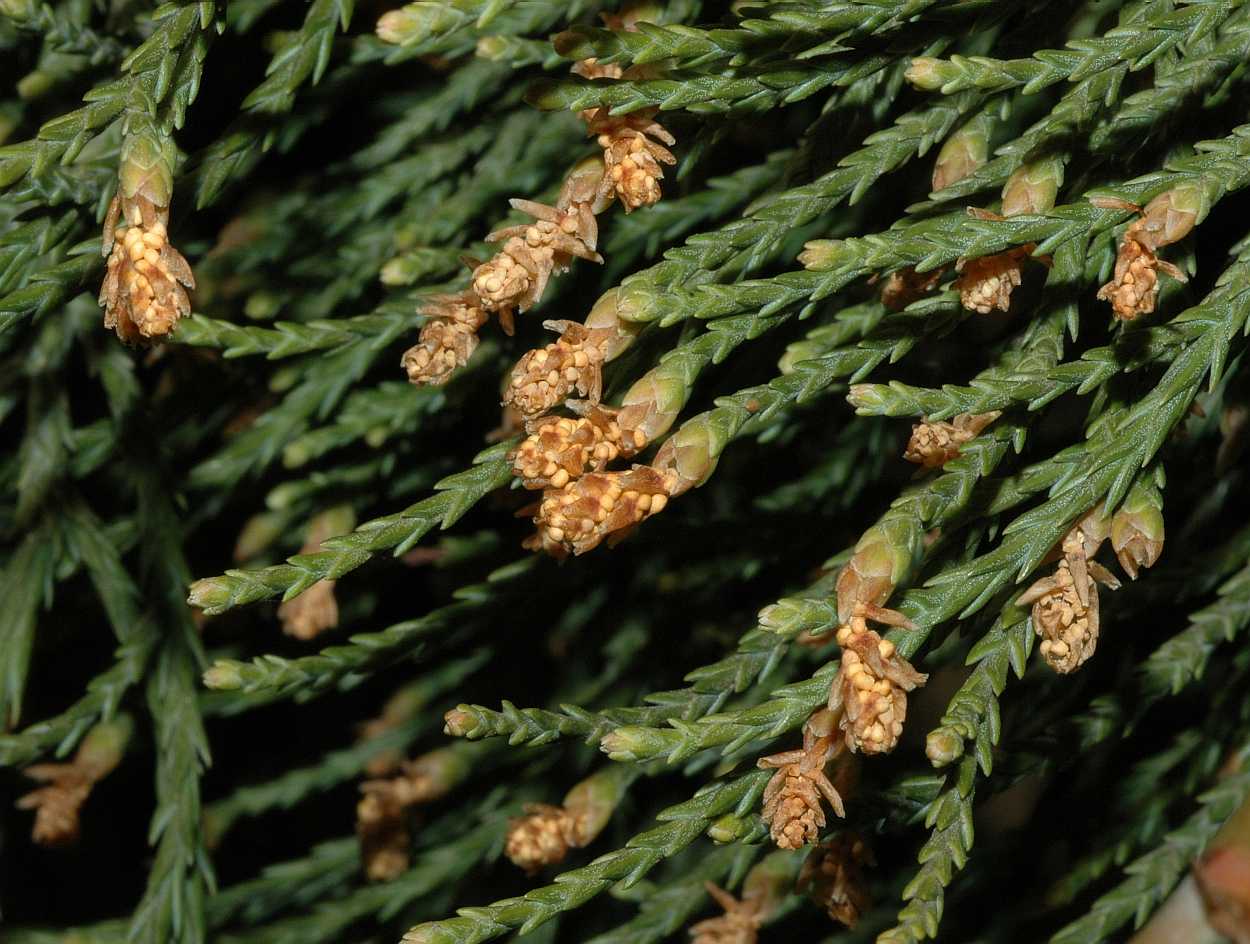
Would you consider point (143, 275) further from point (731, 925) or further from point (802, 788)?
point (731, 925)

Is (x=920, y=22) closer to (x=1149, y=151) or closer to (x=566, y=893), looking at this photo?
(x=1149, y=151)

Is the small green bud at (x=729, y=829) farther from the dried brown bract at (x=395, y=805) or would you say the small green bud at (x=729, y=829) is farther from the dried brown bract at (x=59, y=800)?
the dried brown bract at (x=59, y=800)

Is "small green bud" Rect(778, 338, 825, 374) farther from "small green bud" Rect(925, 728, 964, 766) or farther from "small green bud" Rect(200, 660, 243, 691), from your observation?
"small green bud" Rect(200, 660, 243, 691)

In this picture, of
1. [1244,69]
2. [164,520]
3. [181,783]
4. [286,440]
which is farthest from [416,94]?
[1244,69]

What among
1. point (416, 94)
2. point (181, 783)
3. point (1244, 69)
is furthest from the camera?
point (416, 94)

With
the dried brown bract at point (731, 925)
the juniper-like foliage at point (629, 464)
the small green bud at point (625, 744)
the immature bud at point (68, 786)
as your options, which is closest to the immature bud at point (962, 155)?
the juniper-like foliage at point (629, 464)

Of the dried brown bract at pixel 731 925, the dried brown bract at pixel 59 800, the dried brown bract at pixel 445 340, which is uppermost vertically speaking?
the dried brown bract at pixel 445 340

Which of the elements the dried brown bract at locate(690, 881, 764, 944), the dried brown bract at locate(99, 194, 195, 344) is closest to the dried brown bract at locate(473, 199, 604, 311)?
the dried brown bract at locate(99, 194, 195, 344)
